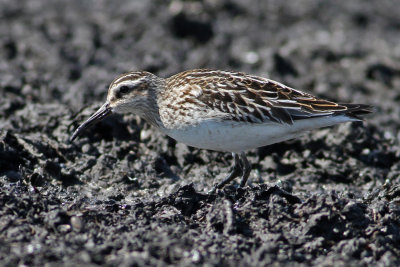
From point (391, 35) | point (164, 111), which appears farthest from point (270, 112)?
point (391, 35)

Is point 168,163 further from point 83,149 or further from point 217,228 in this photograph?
point 217,228

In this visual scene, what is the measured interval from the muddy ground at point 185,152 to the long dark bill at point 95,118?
45 centimetres

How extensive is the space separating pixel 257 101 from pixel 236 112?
0.37 m

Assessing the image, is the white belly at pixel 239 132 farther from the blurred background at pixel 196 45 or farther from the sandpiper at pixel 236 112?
the blurred background at pixel 196 45

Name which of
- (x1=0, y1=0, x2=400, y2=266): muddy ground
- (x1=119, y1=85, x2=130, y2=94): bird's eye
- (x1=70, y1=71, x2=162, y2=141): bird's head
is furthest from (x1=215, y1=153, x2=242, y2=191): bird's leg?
(x1=119, y1=85, x2=130, y2=94): bird's eye

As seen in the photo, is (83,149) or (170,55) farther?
(170,55)

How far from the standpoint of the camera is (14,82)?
13180mm

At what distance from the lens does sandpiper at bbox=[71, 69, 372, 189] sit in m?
8.42

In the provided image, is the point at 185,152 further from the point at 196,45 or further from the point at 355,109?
the point at 196,45

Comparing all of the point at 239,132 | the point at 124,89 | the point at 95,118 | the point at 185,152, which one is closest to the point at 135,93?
the point at 124,89

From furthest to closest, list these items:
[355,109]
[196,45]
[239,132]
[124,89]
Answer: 1. [196,45]
2. [124,89]
3. [355,109]
4. [239,132]

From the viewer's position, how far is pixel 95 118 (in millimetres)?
9602

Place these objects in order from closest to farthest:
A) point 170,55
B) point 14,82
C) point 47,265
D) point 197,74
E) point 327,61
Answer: point 47,265, point 197,74, point 14,82, point 170,55, point 327,61

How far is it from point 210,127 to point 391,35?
12.5 meters
